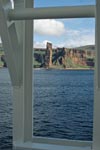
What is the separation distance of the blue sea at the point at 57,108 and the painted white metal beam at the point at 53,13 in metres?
1.35

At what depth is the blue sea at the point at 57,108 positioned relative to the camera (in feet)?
22.8

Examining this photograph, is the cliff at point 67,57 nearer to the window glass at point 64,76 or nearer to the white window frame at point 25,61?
the window glass at point 64,76

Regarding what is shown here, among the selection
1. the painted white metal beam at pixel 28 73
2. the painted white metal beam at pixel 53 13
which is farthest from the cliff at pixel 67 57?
the painted white metal beam at pixel 53 13

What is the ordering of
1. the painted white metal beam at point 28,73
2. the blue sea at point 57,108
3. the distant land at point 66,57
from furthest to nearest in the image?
the blue sea at point 57,108 → the distant land at point 66,57 → the painted white metal beam at point 28,73

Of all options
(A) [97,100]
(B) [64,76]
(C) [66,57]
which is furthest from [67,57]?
(B) [64,76]

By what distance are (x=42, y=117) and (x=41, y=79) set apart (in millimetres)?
6072

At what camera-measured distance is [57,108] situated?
1116 centimetres

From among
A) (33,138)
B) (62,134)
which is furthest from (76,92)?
(33,138)

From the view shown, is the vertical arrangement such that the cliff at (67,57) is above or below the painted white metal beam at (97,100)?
above

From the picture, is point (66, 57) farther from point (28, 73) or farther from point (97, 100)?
point (97, 100)

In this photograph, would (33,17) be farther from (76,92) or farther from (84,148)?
(76,92)

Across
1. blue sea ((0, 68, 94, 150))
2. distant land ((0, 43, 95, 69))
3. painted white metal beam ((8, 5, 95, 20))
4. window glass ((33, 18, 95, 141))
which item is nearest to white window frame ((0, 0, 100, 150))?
painted white metal beam ((8, 5, 95, 20))

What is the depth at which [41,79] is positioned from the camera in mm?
15000

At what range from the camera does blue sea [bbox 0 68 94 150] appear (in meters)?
6.95
